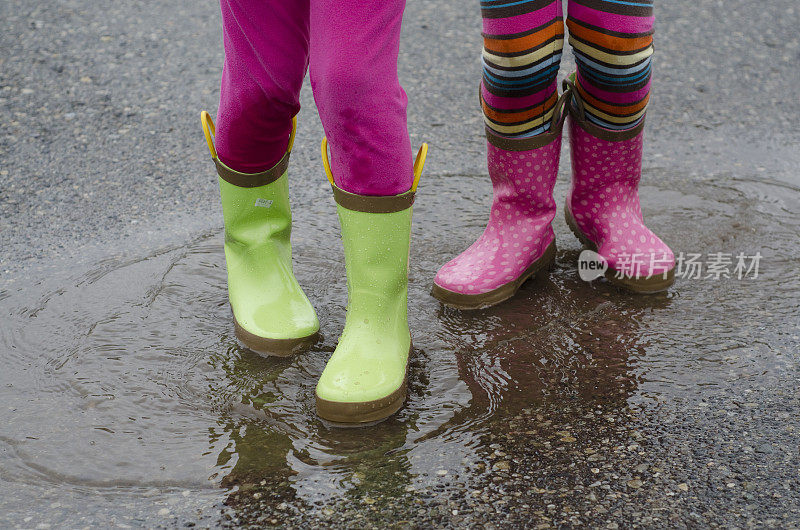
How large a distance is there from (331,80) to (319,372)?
638mm

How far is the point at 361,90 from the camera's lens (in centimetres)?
149

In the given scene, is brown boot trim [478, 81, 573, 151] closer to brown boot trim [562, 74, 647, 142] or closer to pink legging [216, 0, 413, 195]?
brown boot trim [562, 74, 647, 142]

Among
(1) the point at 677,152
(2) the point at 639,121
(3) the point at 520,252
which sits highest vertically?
(2) the point at 639,121

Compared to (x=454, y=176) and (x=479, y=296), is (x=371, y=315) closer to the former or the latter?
(x=479, y=296)

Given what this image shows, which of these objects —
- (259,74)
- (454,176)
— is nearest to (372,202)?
(259,74)

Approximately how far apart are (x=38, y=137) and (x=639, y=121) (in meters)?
2.12

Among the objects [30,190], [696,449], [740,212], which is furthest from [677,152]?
[30,190]

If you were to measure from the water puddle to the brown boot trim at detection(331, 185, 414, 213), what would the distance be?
0.38 meters

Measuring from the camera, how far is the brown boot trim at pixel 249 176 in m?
1.88

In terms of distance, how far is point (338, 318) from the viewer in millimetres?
2029

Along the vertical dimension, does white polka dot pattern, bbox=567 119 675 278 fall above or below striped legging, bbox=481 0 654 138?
below

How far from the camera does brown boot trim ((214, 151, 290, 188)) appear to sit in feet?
6.17

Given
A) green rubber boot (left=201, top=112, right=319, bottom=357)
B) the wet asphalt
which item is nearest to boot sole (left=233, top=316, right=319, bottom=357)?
green rubber boot (left=201, top=112, right=319, bottom=357)

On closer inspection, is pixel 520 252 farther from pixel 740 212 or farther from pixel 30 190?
pixel 30 190
